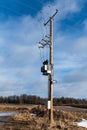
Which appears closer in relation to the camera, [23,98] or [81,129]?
[81,129]

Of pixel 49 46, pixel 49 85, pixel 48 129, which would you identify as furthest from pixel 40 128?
pixel 49 46

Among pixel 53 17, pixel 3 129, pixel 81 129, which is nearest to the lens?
pixel 3 129

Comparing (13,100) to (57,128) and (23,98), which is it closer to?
(23,98)

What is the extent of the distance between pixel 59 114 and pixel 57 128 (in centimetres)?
948

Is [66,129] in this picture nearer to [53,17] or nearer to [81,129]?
[81,129]

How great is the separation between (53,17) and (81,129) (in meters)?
8.00

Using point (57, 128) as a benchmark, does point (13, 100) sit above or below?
above

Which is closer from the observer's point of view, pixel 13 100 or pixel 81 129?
pixel 81 129

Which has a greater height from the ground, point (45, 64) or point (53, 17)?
point (53, 17)

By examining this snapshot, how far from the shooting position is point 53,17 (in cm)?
2519

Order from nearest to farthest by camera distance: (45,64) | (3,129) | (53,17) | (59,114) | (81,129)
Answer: (3,129), (81,129), (45,64), (53,17), (59,114)

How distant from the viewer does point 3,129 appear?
19.4 m

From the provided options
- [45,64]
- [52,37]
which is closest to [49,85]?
[45,64]

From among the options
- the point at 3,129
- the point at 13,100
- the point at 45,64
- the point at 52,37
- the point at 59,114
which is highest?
the point at 13,100
